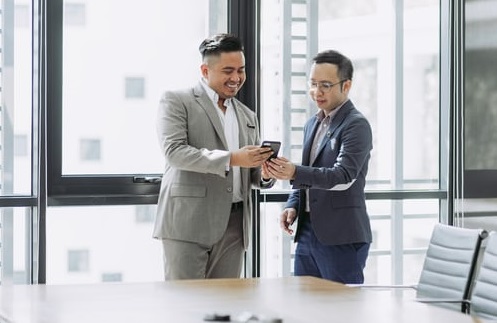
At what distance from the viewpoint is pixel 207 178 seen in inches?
198

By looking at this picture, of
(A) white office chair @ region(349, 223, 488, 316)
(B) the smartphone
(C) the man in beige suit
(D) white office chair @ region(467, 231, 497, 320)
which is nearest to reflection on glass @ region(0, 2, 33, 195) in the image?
(C) the man in beige suit

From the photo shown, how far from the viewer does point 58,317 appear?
325cm

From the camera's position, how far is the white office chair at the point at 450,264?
167 inches

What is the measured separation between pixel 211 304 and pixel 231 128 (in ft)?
5.93

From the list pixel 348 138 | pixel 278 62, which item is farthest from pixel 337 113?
pixel 278 62

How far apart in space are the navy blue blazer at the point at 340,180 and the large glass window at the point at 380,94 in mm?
1021

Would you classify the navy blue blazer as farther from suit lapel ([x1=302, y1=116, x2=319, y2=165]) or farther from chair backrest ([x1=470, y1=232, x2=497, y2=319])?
chair backrest ([x1=470, y1=232, x2=497, y2=319])

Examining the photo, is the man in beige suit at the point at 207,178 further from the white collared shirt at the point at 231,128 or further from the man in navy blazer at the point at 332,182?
the man in navy blazer at the point at 332,182

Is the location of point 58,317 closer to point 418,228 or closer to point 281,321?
point 281,321

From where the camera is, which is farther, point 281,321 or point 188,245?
point 188,245

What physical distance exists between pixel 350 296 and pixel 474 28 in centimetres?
337

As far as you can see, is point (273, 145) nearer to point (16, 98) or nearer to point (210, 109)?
point (210, 109)

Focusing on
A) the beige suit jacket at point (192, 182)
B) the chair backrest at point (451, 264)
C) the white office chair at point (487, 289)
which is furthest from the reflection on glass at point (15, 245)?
the white office chair at point (487, 289)

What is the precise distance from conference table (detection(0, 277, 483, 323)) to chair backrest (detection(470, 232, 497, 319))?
53cm
